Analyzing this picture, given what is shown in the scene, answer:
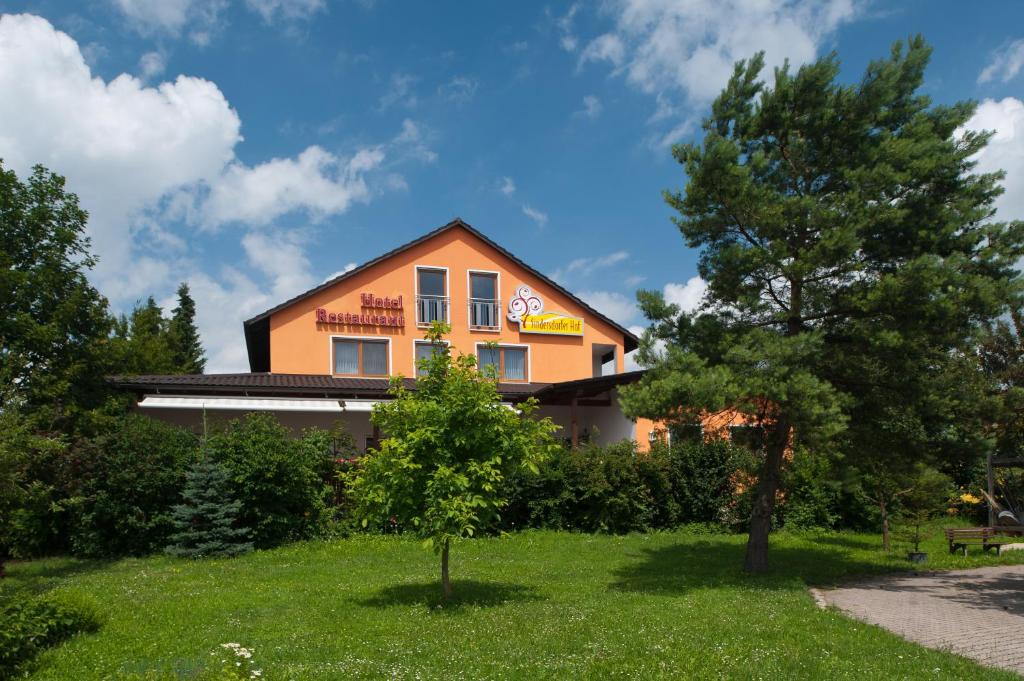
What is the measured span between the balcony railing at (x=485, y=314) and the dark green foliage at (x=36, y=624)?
2080 centimetres

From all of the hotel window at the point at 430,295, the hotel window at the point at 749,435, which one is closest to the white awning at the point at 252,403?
the hotel window at the point at 430,295

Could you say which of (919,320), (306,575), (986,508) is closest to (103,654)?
(306,575)

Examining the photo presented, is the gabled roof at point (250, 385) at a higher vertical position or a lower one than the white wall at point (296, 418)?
higher

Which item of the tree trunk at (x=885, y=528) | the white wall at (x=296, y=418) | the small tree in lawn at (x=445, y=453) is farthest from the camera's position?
the white wall at (x=296, y=418)

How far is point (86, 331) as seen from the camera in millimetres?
19500

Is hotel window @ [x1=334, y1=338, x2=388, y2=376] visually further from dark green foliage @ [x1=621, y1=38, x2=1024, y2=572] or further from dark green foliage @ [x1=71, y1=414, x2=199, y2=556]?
dark green foliage @ [x1=621, y1=38, x2=1024, y2=572]

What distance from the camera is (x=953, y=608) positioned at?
1063 centimetres

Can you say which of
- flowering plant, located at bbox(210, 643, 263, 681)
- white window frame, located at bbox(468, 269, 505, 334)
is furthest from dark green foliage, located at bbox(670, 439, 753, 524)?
flowering plant, located at bbox(210, 643, 263, 681)

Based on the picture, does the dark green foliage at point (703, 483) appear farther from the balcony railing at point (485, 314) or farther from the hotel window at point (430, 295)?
the hotel window at point (430, 295)

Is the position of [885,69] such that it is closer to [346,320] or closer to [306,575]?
[306,575]

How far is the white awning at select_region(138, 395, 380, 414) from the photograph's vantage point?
19.8m

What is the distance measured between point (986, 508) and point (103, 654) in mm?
26061

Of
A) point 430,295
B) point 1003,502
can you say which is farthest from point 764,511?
point 430,295

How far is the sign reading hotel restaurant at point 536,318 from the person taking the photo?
30.0 meters
